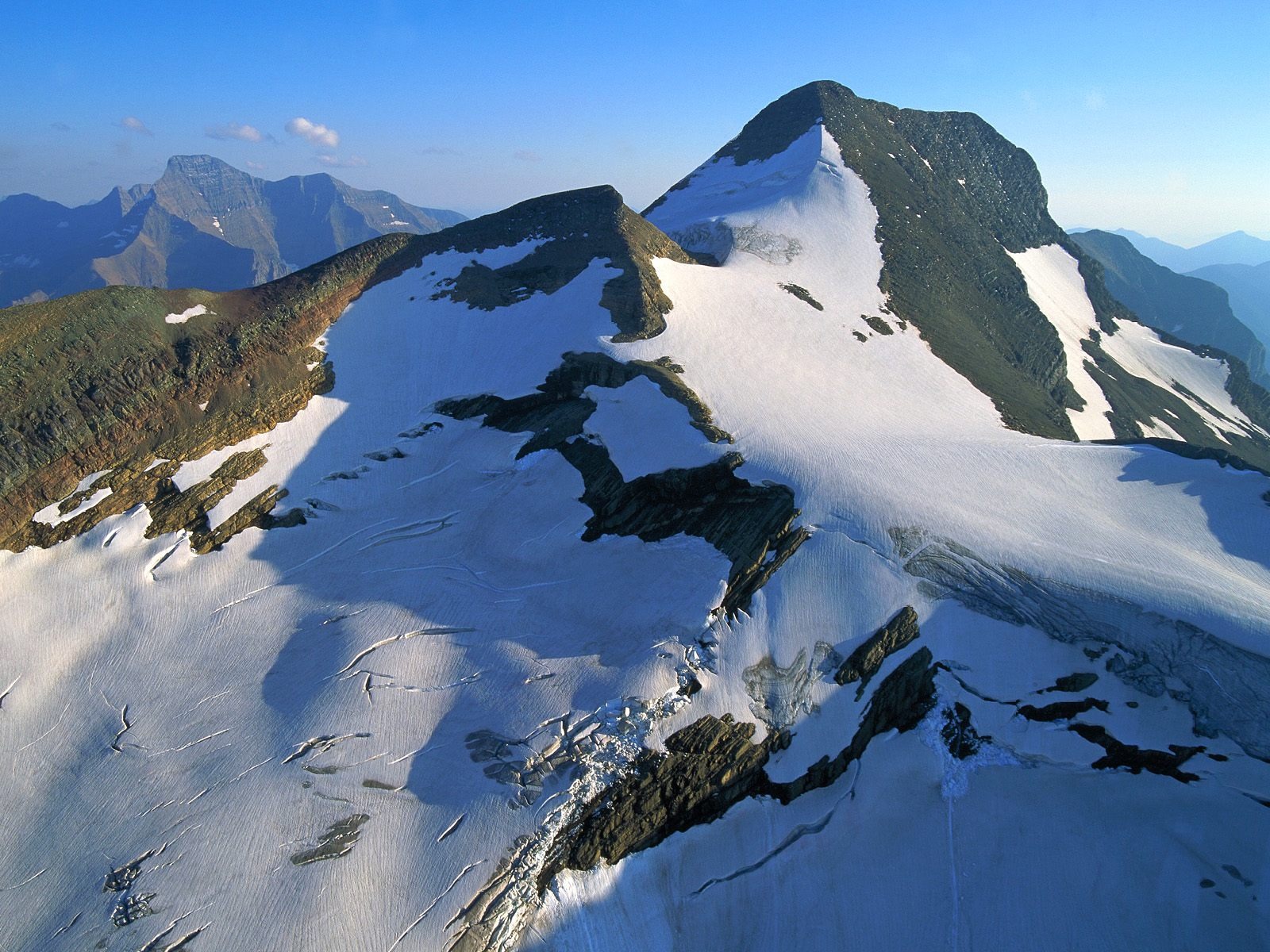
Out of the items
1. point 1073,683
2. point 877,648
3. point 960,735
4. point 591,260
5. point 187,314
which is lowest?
point 960,735

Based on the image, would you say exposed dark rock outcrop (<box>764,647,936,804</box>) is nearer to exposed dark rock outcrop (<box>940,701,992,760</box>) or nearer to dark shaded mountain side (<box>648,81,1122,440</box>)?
exposed dark rock outcrop (<box>940,701,992,760</box>)

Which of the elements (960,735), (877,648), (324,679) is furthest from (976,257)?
(324,679)

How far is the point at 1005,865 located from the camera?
18219mm

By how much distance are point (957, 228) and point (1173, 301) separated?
112m

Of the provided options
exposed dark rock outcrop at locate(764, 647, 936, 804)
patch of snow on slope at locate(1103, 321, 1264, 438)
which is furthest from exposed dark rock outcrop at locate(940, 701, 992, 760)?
patch of snow on slope at locate(1103, 321, 1264, 438)

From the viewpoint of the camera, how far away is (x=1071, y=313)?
6675 centimetres

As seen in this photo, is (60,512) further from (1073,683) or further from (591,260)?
(1073,683)

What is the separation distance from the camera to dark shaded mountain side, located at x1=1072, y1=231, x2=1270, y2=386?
124 meters

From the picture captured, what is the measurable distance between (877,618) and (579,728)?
34.3ft

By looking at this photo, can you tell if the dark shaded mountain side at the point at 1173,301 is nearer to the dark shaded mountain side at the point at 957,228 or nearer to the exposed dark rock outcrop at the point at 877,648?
the dark shaded mountain side at the point at 957,228

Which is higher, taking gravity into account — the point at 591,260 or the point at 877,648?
the point at 591,260

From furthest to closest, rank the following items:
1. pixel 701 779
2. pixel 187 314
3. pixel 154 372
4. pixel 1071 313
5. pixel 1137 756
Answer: pixel 1071 313 → pixel 187 314 → pixel 154 372 → pixel 701 779 → pixel 1137 756

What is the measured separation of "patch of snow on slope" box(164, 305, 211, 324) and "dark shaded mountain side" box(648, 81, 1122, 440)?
148 feet

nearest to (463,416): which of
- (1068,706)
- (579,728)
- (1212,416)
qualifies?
(579,728)
